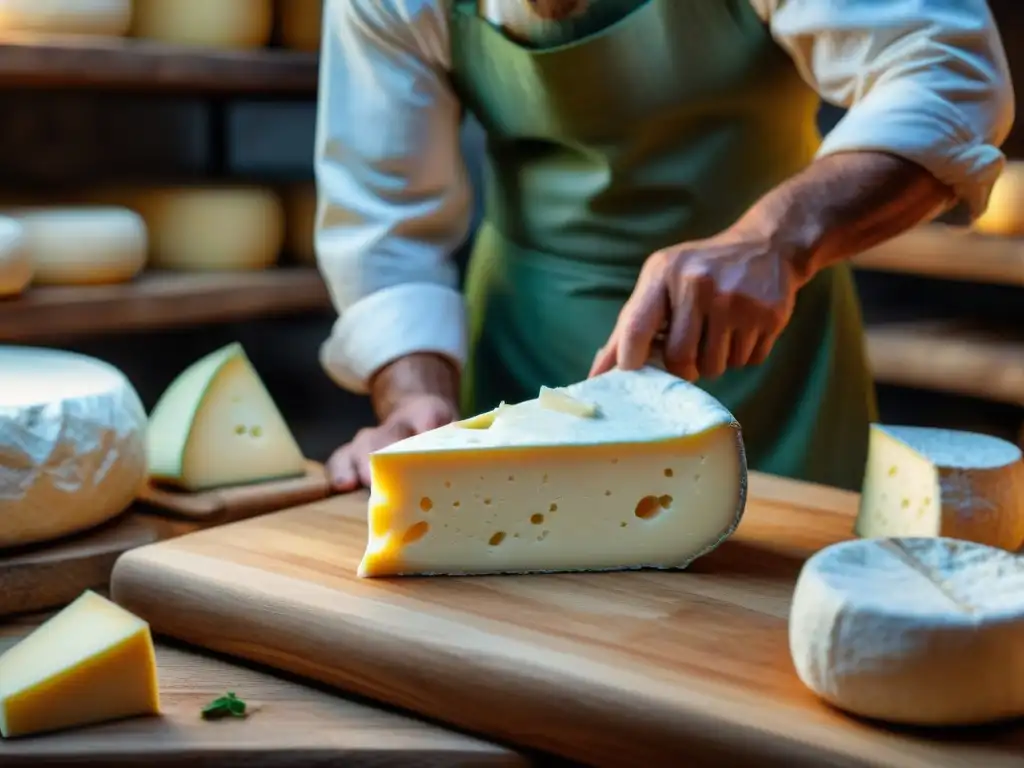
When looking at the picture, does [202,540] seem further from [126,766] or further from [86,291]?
[86,291]

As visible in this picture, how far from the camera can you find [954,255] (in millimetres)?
2395

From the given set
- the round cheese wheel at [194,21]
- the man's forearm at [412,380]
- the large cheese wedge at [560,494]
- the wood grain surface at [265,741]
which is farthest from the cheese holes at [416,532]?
the round cheese wheel at [194,21]

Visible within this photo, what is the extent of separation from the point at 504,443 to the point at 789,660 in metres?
0.34

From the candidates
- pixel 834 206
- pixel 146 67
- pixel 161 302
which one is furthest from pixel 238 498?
pixel 146 67

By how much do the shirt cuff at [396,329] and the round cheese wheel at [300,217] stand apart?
3.48ft

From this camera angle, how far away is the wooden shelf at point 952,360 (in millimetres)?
2346

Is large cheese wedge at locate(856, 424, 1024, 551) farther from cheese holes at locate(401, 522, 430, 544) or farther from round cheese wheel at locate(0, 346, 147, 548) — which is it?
round cheese wheel at locate(0, 346, 147, 548)

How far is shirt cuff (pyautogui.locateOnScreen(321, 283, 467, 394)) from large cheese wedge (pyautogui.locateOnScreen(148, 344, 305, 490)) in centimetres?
16

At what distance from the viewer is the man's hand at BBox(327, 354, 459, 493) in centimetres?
158

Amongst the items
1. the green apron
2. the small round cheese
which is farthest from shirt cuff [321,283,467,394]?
the small round cheese

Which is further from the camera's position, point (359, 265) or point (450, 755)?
point (359, 265)

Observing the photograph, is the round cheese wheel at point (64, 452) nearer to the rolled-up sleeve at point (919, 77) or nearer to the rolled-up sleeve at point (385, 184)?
the rolled-up sleeve at point (385, 184)

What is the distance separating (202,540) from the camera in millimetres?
1310

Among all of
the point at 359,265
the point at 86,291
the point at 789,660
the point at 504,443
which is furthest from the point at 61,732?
the point at 86,291
